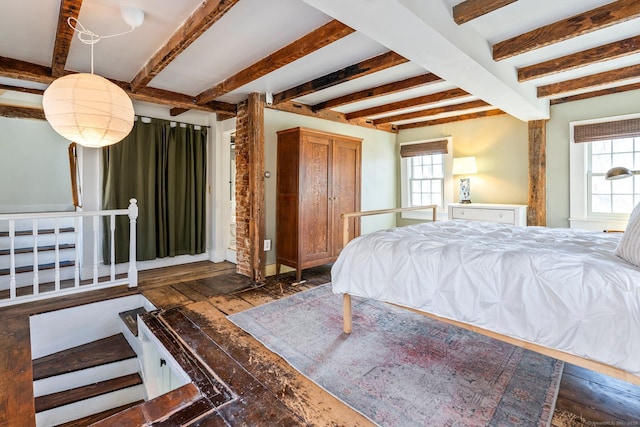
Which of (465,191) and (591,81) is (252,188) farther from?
(591,81)

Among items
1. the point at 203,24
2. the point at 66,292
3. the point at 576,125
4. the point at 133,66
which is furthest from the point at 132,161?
the point at 576,125

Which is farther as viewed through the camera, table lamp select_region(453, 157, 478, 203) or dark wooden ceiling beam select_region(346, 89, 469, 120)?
table lamp select_region(453, 157, 478, 203)

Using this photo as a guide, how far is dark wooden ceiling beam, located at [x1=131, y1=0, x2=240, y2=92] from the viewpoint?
1.86 meters

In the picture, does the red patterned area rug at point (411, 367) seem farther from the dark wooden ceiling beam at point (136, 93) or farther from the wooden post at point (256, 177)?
the dark wooden ceiling beam at point (136, 93)

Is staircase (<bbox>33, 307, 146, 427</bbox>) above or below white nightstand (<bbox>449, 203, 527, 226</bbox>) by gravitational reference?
below

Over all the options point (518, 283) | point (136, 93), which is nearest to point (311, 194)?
point (136, 93)

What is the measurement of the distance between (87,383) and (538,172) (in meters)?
5.24

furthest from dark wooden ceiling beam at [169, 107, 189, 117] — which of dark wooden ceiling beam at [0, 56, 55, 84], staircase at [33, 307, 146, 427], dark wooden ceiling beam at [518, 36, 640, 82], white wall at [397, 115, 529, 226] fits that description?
dark wooden ceiling beam at [518, 36, 640, 82]

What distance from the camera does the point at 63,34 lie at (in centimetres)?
216

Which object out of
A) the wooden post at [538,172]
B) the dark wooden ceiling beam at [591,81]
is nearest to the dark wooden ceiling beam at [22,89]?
the dark wooden ceiling beam at [591,81]

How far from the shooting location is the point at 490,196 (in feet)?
15.1

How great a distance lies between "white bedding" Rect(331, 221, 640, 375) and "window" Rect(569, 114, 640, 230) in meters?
1.93

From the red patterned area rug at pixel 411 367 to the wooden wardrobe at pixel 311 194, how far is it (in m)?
1.14

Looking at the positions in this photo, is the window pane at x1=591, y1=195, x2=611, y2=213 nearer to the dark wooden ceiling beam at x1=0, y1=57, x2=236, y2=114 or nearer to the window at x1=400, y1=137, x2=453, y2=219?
the window at x1=400, y1=137, x2=453, y2=219
